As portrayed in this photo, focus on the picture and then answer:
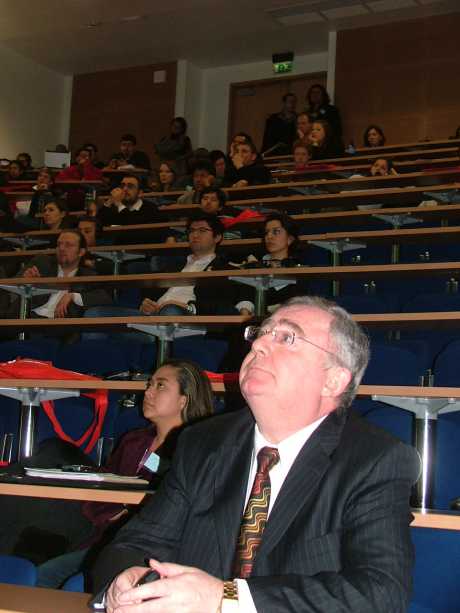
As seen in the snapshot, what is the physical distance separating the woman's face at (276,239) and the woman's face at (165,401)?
1.91 m

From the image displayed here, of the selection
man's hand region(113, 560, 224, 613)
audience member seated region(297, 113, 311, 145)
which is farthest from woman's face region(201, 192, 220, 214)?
man's hand region(113, 560, 224, 613)

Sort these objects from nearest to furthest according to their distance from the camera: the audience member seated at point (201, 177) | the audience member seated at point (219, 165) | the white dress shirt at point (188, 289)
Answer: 1. the white dress shirt at point (188, 289)
2. the audience member seated at point (201, 177)
3. the audience member seated at point (219, 165)

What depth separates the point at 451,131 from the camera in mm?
8805

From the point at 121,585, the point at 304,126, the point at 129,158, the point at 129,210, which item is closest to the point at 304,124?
the point at 304,126

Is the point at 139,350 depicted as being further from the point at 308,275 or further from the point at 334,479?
the point at 334,479

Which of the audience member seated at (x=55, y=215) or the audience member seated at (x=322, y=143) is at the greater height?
the audience member seated at (x=322, y=143)

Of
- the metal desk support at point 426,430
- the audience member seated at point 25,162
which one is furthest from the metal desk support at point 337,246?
the audience member seated at point 25,162

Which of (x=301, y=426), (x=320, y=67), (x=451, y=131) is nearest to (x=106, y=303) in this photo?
(x=301, y=426)

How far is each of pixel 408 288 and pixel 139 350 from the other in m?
1.44

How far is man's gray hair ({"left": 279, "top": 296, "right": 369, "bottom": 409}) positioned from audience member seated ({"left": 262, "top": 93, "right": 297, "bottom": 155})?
758cm

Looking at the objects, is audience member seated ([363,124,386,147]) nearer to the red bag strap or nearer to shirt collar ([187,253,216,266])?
shirt collar ([187,253,216,266])

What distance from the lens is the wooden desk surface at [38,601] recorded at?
44.0 inches

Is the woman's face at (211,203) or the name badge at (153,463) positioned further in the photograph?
the woman's face at (211,203)

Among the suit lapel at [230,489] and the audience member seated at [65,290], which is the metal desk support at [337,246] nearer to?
the audience member seated at [65,290]
